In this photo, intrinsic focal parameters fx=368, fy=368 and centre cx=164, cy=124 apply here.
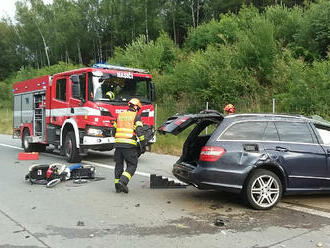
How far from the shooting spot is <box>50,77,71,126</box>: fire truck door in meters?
11.1

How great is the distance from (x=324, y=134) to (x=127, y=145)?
3.53m

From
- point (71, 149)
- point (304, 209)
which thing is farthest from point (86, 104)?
point (304, 209)

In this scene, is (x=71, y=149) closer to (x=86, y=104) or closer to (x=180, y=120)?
(x=86, y=104)

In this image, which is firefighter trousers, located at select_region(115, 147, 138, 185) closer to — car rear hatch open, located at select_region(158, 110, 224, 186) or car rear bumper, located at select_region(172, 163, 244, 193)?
car rear hatch open, located at select_region(158, 110, 224, 186)

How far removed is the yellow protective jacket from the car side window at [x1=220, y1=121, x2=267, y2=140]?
186 centimetres

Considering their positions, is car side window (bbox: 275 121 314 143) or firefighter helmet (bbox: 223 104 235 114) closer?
car side window (bbox: 275 121 314 143)

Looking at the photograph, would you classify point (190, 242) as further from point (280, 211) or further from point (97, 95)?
point (97, 95)

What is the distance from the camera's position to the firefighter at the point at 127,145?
23.1 feet

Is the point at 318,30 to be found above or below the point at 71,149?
above

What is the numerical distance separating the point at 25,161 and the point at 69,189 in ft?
15.7

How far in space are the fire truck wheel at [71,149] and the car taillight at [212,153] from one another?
5746 millimetres

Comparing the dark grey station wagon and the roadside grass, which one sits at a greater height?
the roadside grass

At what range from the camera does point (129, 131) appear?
7.08 m

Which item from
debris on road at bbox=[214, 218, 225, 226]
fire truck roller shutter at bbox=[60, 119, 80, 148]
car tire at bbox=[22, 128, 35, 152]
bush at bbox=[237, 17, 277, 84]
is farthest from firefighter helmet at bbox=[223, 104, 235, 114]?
bush at bbox=[237, 17, 277, 84]
